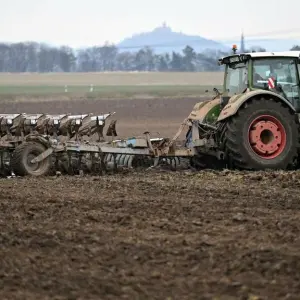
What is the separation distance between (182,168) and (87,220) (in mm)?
5098

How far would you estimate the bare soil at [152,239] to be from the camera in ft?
14.8

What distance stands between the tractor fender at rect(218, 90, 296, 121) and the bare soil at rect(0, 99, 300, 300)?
4.63ft

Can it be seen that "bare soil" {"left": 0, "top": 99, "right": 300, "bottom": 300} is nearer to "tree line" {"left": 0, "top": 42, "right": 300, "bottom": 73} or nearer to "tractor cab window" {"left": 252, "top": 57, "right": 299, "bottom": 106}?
"tractor cab window" {"left": 252, "top": 57, "right": 299, "bottom": 106}

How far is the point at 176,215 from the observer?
22.0 ft

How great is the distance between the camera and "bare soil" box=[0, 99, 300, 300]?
452 centimetres

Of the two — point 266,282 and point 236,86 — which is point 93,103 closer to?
point 236,86

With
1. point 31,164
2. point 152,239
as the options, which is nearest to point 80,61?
point 31,164

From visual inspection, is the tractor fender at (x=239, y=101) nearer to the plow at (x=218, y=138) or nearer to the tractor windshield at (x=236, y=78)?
the plow at (x=218, y=138)

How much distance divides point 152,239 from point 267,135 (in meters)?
5.41

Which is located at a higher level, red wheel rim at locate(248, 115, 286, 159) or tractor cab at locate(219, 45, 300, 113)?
tractor cab at locate(219, 45, 300, 113)

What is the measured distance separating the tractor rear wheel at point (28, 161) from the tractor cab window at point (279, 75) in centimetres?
332

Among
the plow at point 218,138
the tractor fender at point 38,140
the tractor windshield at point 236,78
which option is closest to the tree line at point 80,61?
the tractor windshield at point 236,78

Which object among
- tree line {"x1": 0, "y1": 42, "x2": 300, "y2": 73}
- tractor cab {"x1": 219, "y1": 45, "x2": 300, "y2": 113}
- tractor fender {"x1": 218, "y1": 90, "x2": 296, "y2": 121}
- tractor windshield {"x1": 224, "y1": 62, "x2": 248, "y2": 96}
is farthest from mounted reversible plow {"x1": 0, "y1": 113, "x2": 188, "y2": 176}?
tree line {"x1": 0, "y1": 42, "x2": 300, "y2": 73}

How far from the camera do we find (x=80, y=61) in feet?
405
